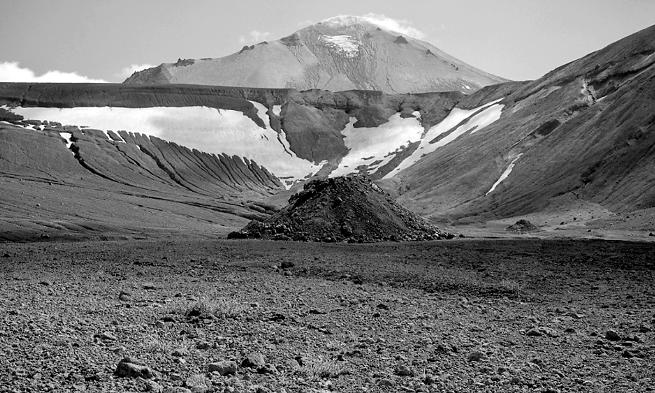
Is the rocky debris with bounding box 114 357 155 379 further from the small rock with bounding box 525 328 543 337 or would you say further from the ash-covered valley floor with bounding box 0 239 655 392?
the small rock with bounding box 525 328 543 337

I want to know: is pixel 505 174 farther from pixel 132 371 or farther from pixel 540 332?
pixel 132 371

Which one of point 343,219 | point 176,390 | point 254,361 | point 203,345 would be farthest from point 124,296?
point 343,219

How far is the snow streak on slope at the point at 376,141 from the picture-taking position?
13312 centimetres

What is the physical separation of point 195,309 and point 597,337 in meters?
7.77

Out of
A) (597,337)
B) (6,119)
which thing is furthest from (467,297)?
(6,119)

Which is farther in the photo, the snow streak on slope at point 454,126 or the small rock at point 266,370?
the snow streak on slope at point 454,126

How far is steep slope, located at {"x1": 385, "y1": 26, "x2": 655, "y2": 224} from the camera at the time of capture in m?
75.2

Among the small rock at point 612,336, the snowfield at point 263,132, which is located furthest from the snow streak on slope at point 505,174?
the small rock at point 612,336

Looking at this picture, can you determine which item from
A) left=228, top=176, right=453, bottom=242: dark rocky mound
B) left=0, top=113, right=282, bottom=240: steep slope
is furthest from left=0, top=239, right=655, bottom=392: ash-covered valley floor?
left=0, top=113, right=282, bottom=240: steep slope

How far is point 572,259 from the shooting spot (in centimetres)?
2628

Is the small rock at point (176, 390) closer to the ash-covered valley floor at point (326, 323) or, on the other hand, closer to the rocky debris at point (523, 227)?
the ash-covered valley floor at point (326, 323)

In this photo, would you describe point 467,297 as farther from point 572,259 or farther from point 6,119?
point 6,119

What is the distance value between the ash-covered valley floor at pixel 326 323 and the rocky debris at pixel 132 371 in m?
0.07

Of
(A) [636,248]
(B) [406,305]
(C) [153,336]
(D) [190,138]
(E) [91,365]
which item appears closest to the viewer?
(E) [91,365]
